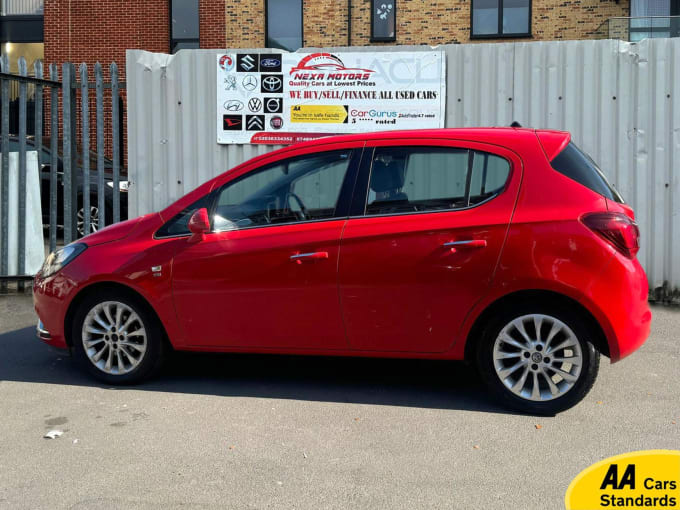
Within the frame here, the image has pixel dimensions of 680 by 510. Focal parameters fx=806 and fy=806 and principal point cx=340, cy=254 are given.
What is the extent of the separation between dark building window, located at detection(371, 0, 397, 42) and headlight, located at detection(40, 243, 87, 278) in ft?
50.5

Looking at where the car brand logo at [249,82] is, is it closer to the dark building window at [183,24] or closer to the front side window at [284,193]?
the front side window at [284,193]

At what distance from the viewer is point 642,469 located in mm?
4047

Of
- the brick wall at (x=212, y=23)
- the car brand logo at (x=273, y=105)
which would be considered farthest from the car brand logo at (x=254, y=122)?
the brick wall at (x=212, y=23)

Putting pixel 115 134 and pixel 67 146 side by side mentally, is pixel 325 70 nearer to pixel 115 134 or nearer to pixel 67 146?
pixel 115 134

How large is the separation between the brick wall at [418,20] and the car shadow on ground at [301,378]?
1472 cm

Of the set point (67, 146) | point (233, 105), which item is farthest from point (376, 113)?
point (67, 146)

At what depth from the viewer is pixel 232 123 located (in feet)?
→ 30.2

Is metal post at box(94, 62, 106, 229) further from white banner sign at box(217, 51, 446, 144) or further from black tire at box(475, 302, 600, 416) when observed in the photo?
black tire at box(475, 302, 600, 416)

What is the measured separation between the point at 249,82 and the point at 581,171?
511 cm

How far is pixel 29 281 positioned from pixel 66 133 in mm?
1772

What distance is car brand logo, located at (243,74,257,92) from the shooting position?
916cm

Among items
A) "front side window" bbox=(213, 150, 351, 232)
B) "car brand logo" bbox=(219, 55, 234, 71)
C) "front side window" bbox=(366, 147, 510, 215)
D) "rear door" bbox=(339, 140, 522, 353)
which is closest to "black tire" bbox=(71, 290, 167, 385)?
"front side window" bbox=(213, 150, 351, 232)

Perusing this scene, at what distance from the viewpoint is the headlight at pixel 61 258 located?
5.71m

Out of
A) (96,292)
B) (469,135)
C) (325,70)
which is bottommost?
(96,292)
